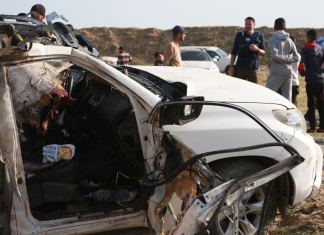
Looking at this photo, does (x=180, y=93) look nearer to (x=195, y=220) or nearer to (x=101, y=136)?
(x=101, y=136)

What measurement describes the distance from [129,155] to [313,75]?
18.0 feet

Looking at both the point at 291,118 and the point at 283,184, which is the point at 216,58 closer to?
the point at 291,118

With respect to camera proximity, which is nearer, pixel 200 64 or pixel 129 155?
pixel 129 155

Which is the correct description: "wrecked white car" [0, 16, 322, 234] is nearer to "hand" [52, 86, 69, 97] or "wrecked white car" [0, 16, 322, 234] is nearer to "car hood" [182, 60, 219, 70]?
"hand" [52, 86, 69, 97]

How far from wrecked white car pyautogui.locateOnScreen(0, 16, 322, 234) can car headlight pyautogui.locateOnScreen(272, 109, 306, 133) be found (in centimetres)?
1

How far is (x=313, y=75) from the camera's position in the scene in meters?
8.59

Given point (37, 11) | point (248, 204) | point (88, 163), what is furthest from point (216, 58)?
point (88, 163)

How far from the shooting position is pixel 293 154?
3.50 metres

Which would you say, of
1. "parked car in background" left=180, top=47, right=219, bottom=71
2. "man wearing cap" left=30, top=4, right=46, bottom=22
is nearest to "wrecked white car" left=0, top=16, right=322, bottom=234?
"man wearing cap" left=30, top=4, right=46, bottom=22

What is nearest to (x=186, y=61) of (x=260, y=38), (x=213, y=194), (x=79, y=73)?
(x=260, y=38)

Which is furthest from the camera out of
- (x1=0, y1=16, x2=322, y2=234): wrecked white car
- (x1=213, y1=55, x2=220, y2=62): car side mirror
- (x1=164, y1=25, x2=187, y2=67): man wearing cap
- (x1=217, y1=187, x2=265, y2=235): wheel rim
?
(x1=213, y1=55, x2=220, y2=62): car side mirror

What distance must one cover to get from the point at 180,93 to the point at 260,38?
4594 mm

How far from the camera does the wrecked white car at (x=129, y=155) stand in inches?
134

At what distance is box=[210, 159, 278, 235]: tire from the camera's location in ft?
12.7
